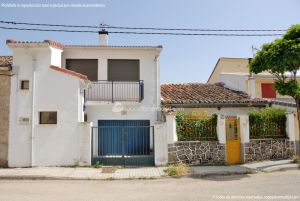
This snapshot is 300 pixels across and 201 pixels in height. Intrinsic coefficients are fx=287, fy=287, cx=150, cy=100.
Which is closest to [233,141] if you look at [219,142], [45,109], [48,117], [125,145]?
[219,142]

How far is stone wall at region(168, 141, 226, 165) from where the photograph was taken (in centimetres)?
1277

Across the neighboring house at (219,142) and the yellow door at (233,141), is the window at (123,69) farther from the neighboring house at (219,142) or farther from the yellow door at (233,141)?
the yellow door at (233,141)

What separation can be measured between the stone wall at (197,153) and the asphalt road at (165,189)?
2.14 m

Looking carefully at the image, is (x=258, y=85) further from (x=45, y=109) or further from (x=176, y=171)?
(x=45, y=109)

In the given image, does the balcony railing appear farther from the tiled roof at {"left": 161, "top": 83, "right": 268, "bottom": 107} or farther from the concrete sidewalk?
the concrete sidewalk

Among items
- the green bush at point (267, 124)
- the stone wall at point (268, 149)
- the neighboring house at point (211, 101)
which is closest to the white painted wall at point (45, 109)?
the neighboring house at point (211, 101)

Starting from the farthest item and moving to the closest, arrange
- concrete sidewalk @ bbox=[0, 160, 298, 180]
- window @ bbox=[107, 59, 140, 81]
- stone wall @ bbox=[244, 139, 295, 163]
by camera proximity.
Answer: window @ bbox=[107, 59, 140, 81], stone wall @ bbox=[244, 139, 295, 163], concrete sidewalk @ bbox=[0, 160, 298, 180]

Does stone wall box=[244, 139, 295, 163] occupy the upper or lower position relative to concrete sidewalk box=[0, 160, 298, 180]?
upper

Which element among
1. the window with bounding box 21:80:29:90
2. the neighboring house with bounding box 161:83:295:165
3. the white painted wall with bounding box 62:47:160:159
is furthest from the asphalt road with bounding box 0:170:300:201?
the white painted wall with bounding box 62:47:160:159

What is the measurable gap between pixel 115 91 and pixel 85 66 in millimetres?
2229

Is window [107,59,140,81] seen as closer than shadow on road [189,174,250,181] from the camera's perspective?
No

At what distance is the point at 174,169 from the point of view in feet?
36.4

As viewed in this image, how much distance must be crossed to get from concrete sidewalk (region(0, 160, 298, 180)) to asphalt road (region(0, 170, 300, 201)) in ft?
1.45

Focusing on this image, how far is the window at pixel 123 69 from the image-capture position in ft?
52.3
